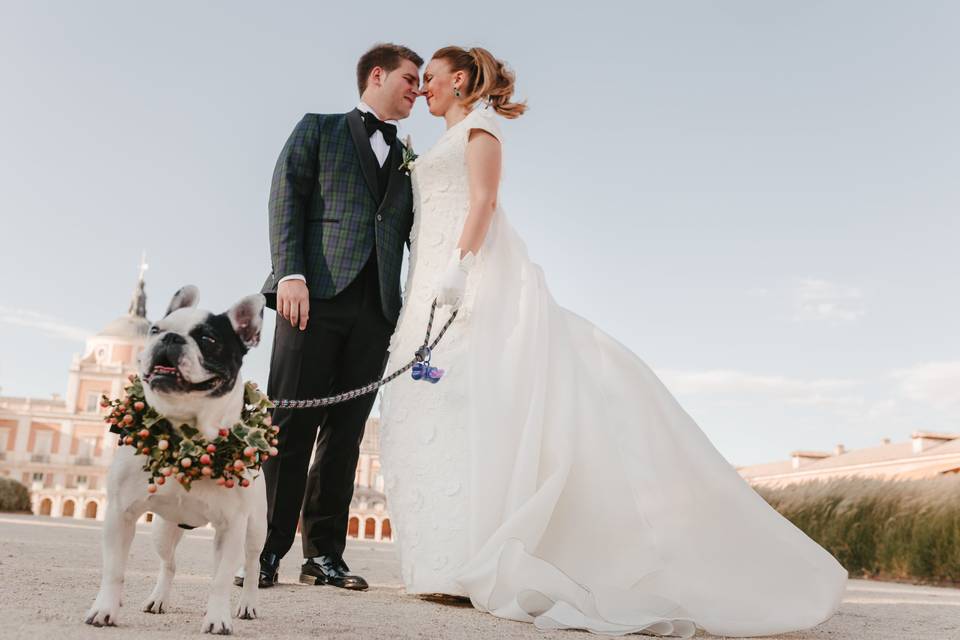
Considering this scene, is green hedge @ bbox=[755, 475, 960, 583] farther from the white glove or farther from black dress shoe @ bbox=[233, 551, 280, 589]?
black dress shoe @ bbox=[233, 551, 280, 589]

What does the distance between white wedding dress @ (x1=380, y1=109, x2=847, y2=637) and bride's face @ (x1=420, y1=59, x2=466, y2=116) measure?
0.67 feet

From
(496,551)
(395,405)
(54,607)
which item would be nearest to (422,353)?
(395,405)

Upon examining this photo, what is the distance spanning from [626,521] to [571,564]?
0.84 feet

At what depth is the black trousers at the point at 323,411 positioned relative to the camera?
353cm

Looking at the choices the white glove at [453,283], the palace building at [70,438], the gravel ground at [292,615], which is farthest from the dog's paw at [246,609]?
the palace building at [70,438]

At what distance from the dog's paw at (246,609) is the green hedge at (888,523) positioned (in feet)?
22.6

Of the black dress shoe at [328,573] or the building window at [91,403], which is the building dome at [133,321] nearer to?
the building window at [91,403]

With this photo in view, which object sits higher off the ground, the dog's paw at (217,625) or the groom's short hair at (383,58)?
the groom's short hair at (383,58)

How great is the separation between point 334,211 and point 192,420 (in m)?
1.65

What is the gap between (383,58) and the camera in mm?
3857

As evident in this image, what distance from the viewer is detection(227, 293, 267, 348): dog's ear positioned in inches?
84.0

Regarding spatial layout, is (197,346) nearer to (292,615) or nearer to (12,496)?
(292,615)

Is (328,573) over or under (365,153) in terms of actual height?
under

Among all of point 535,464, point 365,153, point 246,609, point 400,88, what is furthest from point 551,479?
point 400,88
